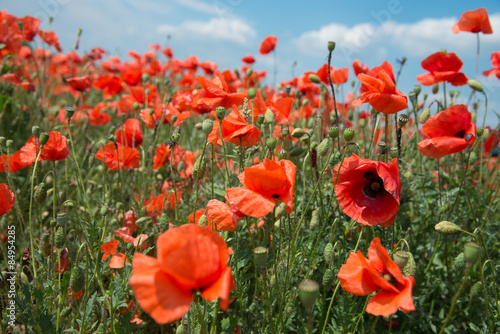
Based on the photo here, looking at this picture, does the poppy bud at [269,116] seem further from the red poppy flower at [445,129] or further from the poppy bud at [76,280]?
the poppy bud at [76,280]

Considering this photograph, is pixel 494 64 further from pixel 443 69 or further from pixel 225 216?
pixel 225 216

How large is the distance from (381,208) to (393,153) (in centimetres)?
41

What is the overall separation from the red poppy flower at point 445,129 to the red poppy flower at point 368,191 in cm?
26

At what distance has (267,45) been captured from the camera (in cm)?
483

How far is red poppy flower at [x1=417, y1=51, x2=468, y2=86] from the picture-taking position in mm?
2074

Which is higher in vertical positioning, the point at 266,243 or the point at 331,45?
the point at 331,45

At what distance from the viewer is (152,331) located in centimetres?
171

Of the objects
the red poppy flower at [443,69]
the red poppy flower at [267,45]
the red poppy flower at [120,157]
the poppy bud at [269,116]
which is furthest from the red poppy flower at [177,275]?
the red poppy flower at [267,45]

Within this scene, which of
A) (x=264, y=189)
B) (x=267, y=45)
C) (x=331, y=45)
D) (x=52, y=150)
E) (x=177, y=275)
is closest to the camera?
(x=177, y=275)

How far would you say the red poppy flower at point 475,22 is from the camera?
8.31 feet

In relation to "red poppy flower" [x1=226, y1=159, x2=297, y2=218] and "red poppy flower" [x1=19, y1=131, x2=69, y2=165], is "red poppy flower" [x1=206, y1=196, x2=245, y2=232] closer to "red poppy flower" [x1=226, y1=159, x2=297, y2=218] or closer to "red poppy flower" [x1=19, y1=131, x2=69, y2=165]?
"red poppy flower" [x1=226, y1=159, x2=297, y2=218]

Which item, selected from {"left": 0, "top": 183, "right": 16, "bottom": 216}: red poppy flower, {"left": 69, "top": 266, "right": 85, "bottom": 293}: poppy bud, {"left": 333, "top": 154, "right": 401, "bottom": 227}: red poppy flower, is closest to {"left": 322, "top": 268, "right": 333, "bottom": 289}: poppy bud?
{"left": 333, "top": 154, "right": 401, "bottom": 227}: red poppy flower

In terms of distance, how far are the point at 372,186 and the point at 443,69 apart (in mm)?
1177

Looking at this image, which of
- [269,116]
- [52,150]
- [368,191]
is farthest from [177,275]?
[52,150]
